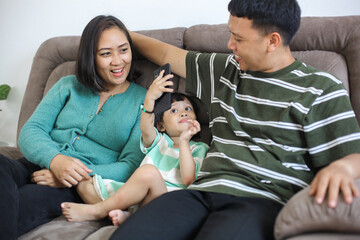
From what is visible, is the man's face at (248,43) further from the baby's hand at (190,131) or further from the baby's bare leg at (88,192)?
the baby's bare leg at (88,192)

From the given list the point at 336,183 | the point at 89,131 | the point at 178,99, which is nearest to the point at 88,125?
the point at 89,131

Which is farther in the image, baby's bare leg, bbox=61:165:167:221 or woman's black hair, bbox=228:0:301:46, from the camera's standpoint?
baby's bare leg, bbox=61:165:167:221

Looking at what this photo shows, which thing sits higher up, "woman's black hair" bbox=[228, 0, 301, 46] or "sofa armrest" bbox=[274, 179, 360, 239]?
"woman's black hair" bbox=[228, 0, 301, 46]

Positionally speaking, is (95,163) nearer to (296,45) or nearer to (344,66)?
(296,45)

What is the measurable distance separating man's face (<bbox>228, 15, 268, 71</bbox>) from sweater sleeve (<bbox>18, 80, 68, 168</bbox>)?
0.87 m

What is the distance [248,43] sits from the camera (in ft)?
3.92

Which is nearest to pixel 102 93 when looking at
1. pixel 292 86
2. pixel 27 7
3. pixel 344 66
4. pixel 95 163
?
pixel 95 163

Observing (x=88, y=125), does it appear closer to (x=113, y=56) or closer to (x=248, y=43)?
(x=113, y=56)

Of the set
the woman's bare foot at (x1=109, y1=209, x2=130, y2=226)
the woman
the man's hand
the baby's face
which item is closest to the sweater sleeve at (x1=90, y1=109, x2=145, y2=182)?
the woman

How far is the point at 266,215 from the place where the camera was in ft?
3.25

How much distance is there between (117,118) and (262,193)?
0.76 meters

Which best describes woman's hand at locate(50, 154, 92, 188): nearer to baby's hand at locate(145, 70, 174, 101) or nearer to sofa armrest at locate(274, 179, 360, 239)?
baby's hand at locate(145, 70, 174, 101)

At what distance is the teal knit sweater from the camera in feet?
4.93

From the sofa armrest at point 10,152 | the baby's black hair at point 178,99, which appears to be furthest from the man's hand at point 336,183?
the sofa armrest at point 10,152
